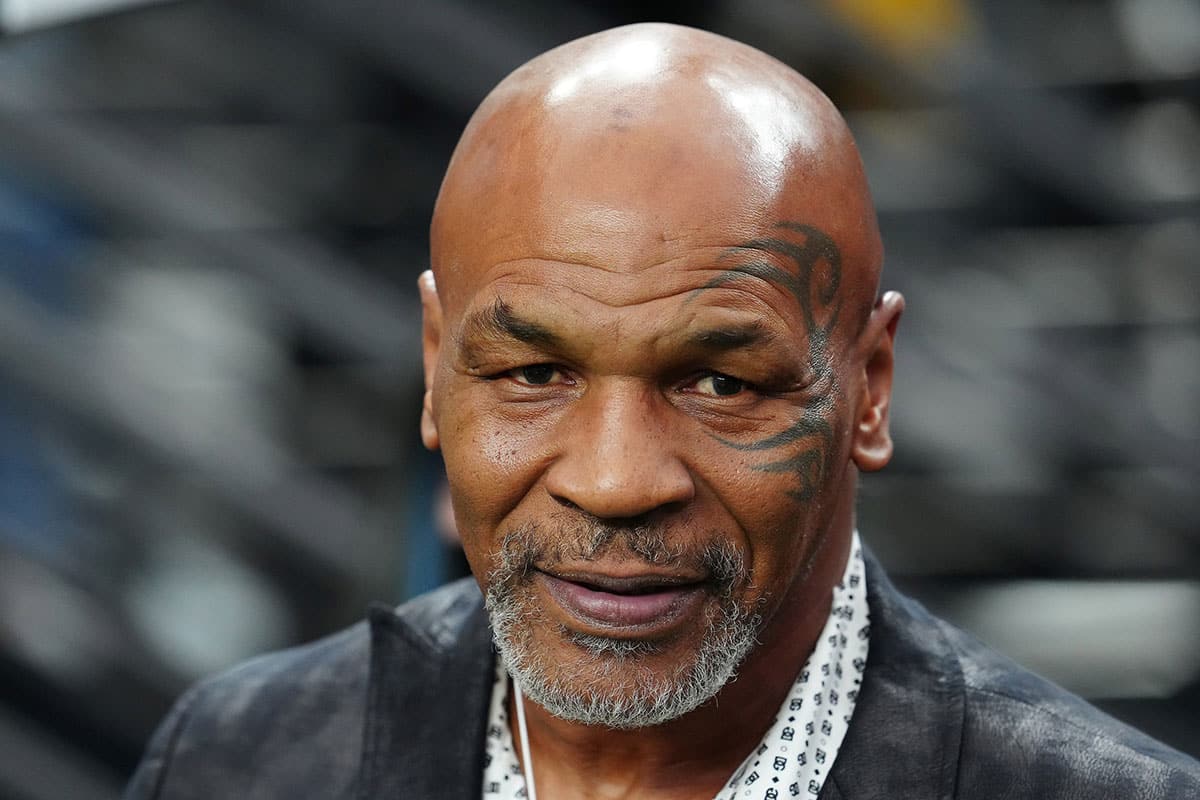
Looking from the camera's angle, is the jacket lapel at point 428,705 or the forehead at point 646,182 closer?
the forehead at point 646,182

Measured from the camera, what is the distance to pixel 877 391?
2486 mm

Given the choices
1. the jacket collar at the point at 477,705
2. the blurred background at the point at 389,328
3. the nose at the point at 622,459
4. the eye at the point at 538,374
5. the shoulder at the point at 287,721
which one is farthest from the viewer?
the blurred background at the point at 389,328

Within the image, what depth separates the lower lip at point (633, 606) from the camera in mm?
2230

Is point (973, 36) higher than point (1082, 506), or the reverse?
point (973, 36)

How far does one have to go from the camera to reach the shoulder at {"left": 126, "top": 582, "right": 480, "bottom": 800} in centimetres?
271

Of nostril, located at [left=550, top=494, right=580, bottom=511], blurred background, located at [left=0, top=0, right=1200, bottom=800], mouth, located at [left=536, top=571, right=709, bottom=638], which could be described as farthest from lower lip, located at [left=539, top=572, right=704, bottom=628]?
blurred background, located at [left=0, top=0, right=1200, bottom=800]

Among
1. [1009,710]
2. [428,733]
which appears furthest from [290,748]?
[1009,710]

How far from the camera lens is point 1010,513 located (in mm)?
5516

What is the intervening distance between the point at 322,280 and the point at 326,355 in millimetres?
833

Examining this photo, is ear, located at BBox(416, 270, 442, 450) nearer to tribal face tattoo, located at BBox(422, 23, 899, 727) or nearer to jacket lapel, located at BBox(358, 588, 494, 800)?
tribal face tattoo, located at BBox(422, 23, 899, 727)

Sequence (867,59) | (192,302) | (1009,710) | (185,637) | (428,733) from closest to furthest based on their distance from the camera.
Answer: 1. (1009,710)
2. (428,733)
3. (867,59)
4. (185,637)
5. (192,302)

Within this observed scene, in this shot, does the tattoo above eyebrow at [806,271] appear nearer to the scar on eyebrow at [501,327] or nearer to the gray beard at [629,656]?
the scar on eyebrow at [501,327]

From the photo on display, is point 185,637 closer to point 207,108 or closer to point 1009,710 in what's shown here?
point 207,108

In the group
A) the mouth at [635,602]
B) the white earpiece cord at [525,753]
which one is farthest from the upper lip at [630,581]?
the white earpiece cord at [525,753]
